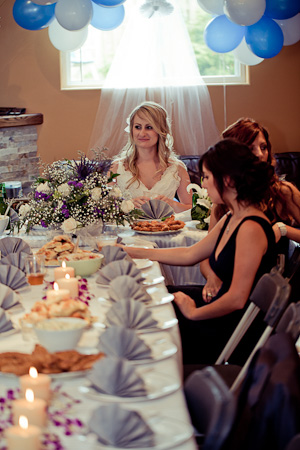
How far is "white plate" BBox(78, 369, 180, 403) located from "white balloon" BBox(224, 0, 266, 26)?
3.86m

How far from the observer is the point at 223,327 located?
8.66ft

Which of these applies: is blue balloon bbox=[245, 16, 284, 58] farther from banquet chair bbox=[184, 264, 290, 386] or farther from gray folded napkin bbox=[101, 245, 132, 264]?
banquet chair bbox=[184, 264, 290, 386]

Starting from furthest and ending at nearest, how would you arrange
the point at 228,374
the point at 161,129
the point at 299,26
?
the point at 299,26
the point at 161,129
the point at 228,374

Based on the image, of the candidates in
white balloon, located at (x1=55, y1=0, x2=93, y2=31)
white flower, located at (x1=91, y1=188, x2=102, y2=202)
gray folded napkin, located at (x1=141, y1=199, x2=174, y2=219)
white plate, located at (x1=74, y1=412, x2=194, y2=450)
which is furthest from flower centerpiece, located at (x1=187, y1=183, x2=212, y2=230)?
white plate, located at (x1=74, y1=412, x2=194, y2=450)

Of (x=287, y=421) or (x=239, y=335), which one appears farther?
(x=239, y=335)

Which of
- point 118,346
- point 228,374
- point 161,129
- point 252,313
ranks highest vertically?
point 161,129

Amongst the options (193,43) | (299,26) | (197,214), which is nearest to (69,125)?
(193,43)

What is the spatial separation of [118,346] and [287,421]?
0.44 metres

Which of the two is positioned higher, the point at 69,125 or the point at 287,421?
the point at 69,125

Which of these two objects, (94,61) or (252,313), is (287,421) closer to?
(252,313)

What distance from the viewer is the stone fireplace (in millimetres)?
5691

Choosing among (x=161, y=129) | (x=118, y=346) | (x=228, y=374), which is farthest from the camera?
(x=161, y=129)

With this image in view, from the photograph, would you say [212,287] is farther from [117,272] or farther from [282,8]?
[282,8]

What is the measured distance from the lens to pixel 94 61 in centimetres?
648
